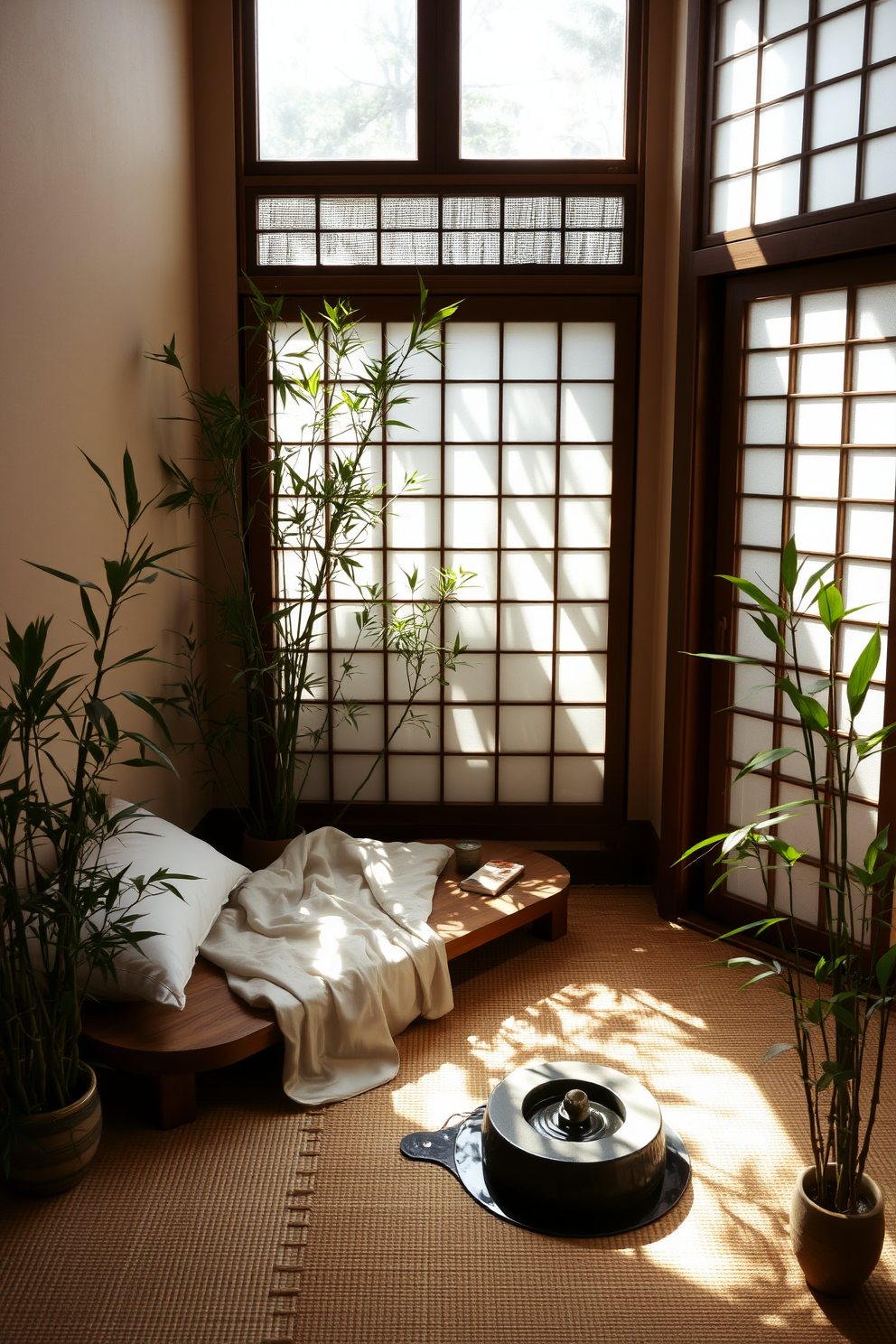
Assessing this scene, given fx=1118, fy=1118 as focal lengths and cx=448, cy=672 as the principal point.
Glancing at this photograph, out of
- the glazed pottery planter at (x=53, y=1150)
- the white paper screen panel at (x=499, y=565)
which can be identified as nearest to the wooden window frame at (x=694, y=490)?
the white paper screen panel at (x=499, y=565)

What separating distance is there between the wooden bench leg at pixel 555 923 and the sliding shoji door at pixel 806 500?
0.57 metres

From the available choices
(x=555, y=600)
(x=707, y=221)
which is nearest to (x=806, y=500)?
(x=707, y=221)

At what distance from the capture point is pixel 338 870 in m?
3.83

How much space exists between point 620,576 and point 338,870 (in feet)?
5.14

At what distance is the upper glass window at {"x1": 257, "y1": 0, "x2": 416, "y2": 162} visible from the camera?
13.5 ft

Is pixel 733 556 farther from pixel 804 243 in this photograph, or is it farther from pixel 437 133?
pixel 437 133

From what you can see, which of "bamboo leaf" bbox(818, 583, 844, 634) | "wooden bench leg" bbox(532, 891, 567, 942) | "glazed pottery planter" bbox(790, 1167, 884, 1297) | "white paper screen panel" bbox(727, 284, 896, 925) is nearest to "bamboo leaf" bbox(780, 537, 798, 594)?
"bamboo leaf" bbox(818, 583, 844, 634)

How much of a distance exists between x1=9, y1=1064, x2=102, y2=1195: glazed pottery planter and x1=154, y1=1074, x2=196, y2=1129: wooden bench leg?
219mm

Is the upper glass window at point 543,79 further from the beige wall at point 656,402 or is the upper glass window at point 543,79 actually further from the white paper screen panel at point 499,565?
the white paper screen panel at point 499,565

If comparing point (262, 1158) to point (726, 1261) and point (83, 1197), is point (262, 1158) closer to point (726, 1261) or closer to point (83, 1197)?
point (83, 1197)

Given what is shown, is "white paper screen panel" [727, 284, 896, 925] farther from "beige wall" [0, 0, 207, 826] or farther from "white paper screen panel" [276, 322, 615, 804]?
"beige wall" [0, 0, 207, 826]

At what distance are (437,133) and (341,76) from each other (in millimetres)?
414

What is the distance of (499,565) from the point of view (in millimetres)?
4379

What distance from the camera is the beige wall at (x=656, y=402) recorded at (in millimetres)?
4035
